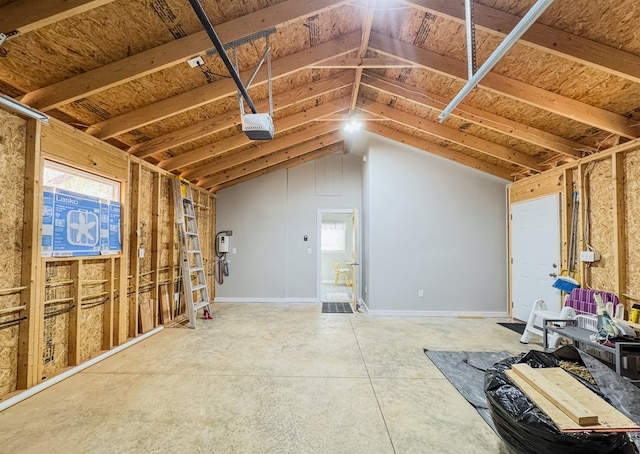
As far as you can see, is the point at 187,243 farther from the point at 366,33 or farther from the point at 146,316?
the point at 366,33

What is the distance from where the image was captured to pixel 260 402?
2.58m

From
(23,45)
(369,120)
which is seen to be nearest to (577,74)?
(369,120)

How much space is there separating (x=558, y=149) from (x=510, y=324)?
294cm

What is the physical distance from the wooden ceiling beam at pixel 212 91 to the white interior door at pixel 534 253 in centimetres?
387

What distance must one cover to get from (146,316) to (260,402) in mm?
2769

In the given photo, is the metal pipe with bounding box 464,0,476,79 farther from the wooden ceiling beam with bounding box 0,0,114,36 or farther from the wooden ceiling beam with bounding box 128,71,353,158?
the wooden ceiling beam with bounding box 0,0,114,36

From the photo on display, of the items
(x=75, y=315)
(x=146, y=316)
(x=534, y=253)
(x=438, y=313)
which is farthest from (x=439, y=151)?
(x=75, y=315)

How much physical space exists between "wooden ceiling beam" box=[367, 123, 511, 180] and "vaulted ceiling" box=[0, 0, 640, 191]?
0.51m

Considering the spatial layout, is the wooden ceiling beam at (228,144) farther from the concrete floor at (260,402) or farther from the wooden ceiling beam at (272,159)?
the concrete floor at (260,402)

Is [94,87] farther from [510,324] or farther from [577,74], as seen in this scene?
[510,324]

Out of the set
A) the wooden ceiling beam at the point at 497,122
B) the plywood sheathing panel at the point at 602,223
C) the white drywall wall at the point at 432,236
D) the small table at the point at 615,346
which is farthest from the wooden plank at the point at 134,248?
the plywood sheathing panel at the point at 602,223

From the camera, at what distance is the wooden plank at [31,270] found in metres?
Answer: 2.64

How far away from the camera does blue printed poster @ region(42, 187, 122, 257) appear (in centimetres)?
290

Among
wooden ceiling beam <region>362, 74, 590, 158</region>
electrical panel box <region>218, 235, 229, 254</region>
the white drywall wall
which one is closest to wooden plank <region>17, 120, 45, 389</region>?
wooden ceiling beam <region>362, 74, 590, 158</region>
